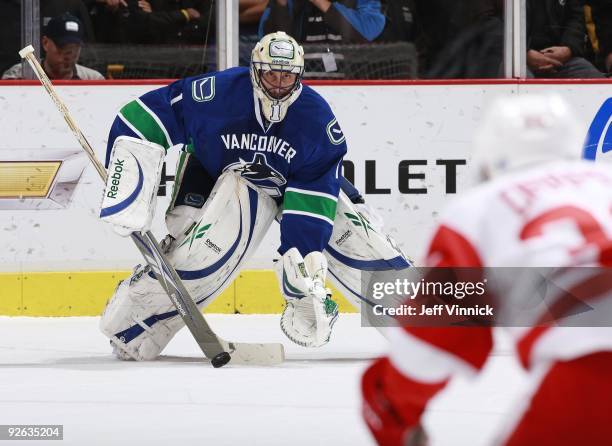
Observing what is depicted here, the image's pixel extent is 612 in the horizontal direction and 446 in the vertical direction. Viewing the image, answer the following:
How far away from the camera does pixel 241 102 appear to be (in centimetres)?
422

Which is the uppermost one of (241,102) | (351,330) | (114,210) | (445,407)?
(241,102)

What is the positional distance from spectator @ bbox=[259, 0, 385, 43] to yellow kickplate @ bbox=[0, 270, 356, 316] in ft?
3.08

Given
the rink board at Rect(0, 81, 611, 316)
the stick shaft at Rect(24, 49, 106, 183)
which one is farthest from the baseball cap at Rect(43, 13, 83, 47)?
the stick shaft at Rect(24, 49, 106, 183)

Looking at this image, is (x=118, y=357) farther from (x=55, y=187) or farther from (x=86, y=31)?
(x=86, y=31)

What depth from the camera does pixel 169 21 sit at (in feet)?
18.6

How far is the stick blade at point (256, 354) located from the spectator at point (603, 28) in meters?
2.21

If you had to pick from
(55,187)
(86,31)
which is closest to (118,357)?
(55,187)

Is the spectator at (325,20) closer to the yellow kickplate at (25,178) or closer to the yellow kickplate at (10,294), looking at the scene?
the yellow kickplate at (25,178)

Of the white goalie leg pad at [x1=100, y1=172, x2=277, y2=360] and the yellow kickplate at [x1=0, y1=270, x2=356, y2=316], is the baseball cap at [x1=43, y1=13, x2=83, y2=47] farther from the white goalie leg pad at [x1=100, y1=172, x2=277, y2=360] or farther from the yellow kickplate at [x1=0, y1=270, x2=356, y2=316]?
the white goalie leg pad at [x1=100, y1=172, x2=277, y2=360]

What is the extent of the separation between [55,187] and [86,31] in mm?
629

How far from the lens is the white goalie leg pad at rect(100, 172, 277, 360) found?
4191 mm

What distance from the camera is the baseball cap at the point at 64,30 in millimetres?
5605

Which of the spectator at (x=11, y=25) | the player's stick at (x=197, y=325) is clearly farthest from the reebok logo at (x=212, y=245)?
the spectator at (x=11, y=25)

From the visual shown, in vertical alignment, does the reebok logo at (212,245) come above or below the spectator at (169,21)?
below
